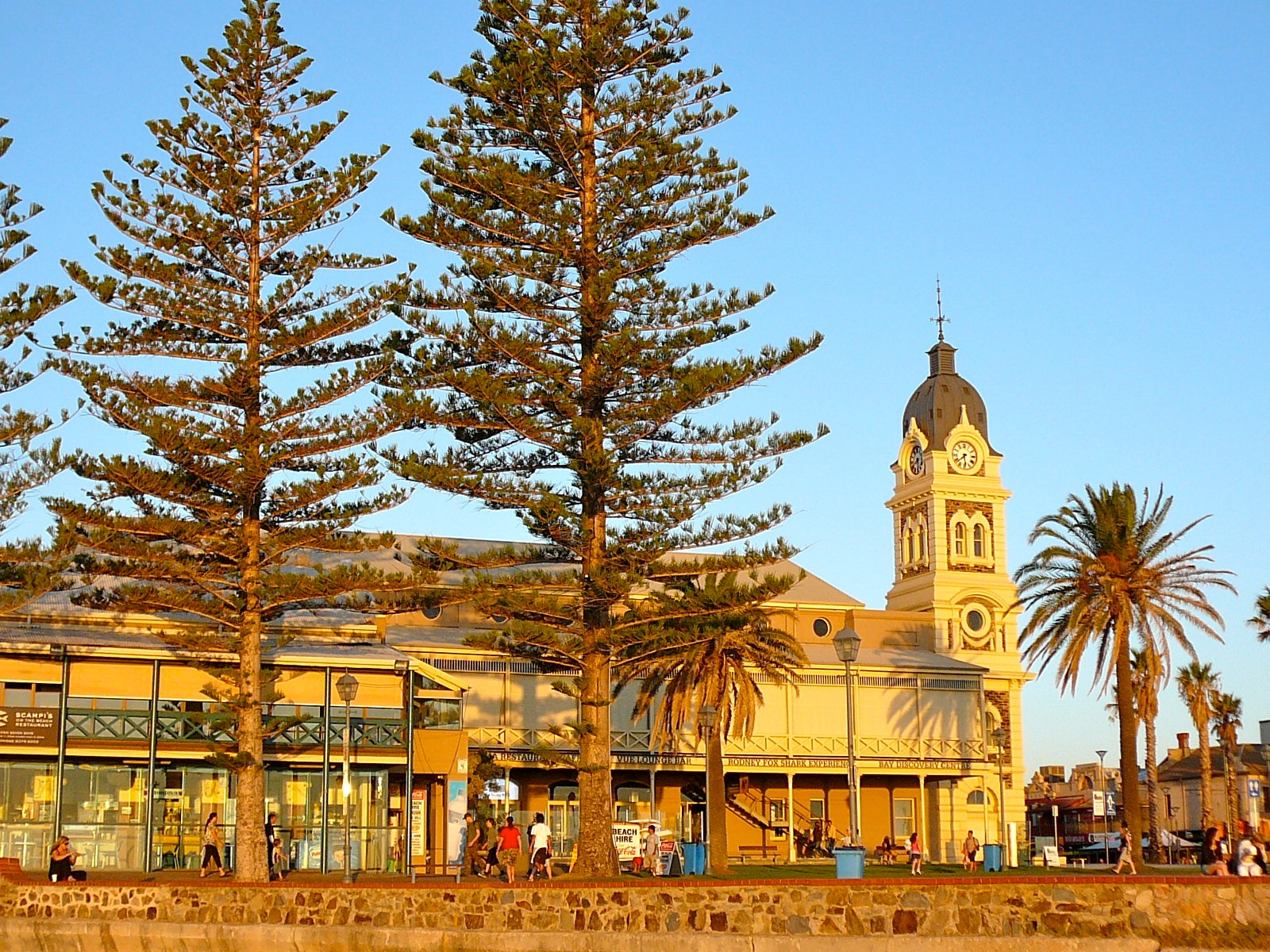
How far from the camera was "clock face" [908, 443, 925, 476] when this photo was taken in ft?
209

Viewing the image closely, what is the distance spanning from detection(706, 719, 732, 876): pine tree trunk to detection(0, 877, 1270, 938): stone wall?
1713 centimetres

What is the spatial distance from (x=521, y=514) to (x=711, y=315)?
15.5 feet

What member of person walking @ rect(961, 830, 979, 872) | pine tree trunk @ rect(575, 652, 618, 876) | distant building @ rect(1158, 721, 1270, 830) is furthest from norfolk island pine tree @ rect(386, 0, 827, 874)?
distant building @ rect(1158, 721, 1270, 830)

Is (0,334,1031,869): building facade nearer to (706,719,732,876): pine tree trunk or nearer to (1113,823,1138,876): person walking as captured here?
(706,719,732,876): pine tree trunk

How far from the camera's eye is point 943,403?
6378 cm

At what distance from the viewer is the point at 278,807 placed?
3475 centimetres

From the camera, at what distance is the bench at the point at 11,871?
22.3m

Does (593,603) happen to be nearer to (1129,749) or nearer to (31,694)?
(31,694)

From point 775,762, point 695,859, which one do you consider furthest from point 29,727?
point 775,762

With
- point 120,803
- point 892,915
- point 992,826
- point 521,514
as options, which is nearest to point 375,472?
point 521,514

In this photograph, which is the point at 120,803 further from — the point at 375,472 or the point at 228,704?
the point at 375,472

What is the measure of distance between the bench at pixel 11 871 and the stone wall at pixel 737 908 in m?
0.72

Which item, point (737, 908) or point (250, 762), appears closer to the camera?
point (737, 908)

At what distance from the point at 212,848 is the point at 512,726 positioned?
60.0 feet
